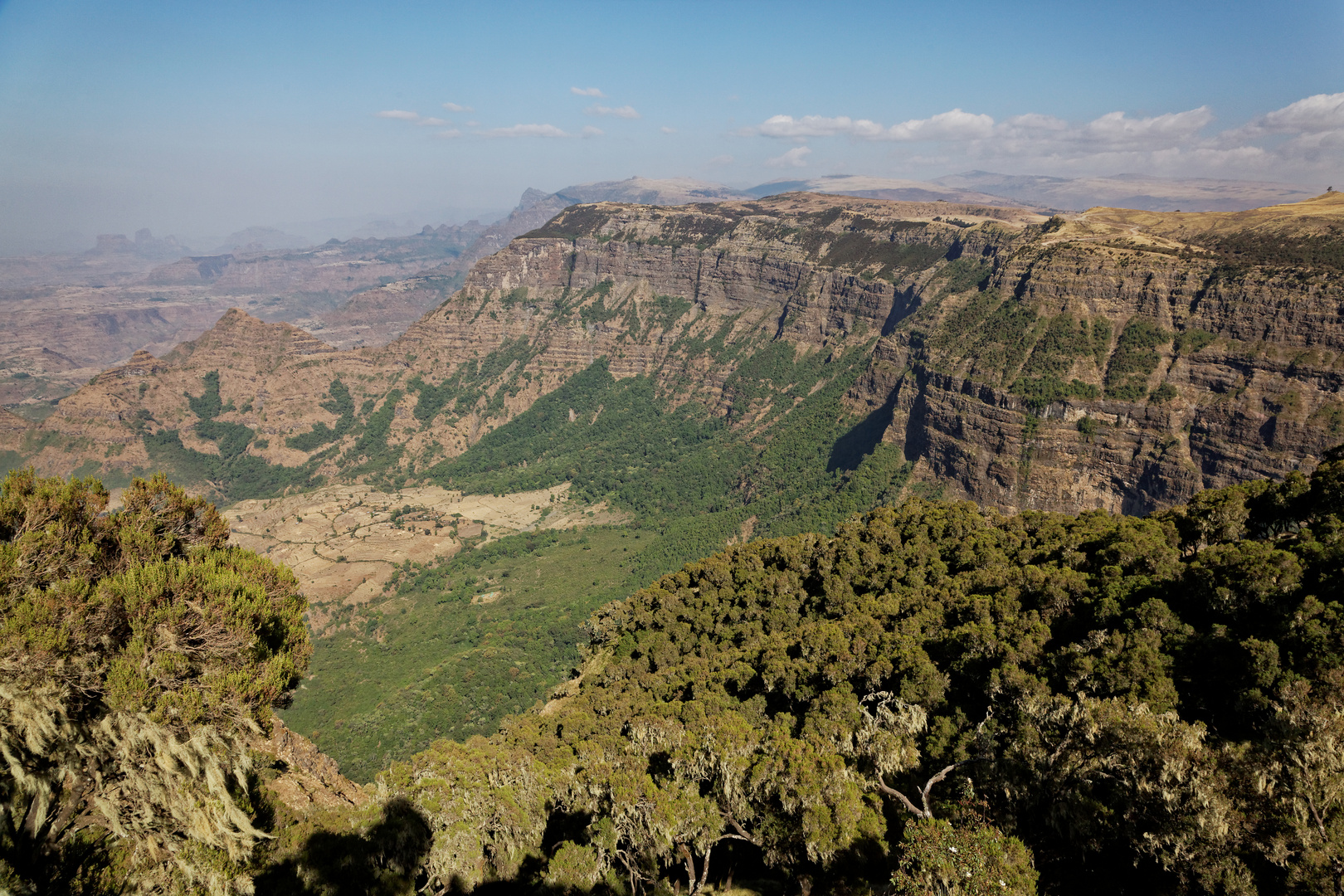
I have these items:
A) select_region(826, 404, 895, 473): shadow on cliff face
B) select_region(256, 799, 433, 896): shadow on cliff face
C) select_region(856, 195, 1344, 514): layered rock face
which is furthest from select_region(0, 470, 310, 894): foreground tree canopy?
select_region(826, 404, 895, 473): shadow on cliff face

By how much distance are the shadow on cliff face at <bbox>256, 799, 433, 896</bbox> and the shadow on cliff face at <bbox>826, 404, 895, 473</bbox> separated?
430 ft

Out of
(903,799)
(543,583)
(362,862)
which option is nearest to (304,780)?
(362,862)

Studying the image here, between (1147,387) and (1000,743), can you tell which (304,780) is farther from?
(1147,387)

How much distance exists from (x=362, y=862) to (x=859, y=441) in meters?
147

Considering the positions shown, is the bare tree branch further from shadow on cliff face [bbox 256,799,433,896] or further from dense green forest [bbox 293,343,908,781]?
dense green forest [bbox 293,343,908,781]

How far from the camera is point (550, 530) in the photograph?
570ft

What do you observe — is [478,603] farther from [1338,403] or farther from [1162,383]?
[1338,403]

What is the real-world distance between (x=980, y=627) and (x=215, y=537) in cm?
4542

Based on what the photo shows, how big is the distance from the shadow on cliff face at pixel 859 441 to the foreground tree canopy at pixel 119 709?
13761 cm

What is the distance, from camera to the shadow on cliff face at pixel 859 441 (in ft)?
504

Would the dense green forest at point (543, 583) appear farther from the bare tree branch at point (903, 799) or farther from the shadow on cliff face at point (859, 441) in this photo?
the bare tree branch at point (903, 799)

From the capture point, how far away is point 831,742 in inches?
1303

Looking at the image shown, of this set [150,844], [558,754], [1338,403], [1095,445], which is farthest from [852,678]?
[1338,403]

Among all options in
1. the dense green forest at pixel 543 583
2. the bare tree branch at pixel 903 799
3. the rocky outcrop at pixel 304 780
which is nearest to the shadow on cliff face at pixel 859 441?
the dense green forest at pixel 543 583
